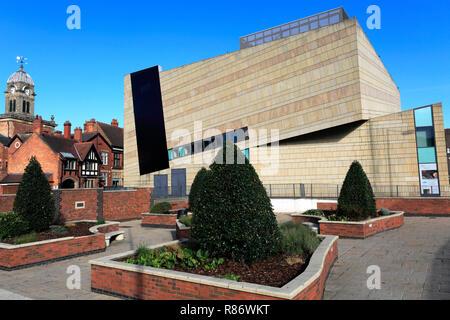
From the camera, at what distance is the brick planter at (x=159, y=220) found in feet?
61.2

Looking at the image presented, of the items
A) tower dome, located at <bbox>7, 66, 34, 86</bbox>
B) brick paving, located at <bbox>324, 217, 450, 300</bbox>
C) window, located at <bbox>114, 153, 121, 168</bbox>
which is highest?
tower dome, located at <bbox>7, 66, 34, 86</bbox>

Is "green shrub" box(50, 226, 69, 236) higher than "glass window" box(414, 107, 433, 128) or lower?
lower

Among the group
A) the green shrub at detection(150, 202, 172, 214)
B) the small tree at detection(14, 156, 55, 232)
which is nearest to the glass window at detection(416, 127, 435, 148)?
the green shrub at detection(150, 202, 172, 214)

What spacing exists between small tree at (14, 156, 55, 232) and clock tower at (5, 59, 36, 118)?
7556 centimetres

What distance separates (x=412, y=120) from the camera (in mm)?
25531

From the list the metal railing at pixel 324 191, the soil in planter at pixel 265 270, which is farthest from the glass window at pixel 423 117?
the soil in planter at pixel 265 270

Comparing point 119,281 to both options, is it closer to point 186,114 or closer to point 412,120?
point 412,120

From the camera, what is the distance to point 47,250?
9.88 m

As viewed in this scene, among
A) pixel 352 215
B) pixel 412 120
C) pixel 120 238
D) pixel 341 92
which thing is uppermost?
pixel 341 92

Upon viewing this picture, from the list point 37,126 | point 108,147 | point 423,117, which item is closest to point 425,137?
point 423,117

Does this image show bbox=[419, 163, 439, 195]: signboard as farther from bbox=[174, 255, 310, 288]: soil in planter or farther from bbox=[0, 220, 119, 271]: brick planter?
bbox=[0, 220, 119, 271]: brick planter

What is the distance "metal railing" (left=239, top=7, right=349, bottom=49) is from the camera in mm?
28920
